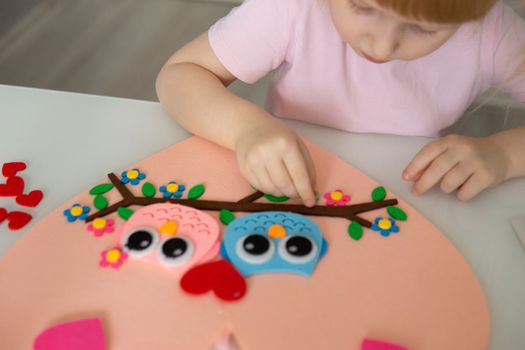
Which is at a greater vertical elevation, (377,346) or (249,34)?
(249,34)

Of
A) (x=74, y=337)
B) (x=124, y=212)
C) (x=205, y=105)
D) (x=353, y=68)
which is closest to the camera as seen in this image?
(x=74, y=337)

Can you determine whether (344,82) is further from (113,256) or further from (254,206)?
(113,256)

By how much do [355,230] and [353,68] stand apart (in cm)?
30

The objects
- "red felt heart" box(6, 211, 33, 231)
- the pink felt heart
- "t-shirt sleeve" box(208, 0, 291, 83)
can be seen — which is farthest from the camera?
"t-shirt sleeve" box(208, 0, 291, 83)

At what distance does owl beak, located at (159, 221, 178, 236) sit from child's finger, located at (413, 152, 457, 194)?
25 cm

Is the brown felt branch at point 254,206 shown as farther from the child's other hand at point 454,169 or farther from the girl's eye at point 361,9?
the girl's eye at point 361,9

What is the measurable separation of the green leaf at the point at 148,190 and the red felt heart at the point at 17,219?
0.34 ft

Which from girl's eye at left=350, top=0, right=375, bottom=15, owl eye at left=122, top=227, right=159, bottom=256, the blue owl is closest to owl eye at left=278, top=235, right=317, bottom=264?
the blue owl

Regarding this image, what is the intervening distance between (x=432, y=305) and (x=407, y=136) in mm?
258

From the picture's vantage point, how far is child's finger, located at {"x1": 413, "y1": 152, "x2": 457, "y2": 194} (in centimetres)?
55

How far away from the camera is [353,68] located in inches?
28.6

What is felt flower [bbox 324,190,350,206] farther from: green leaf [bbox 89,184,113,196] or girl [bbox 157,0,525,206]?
green leaf [bbox 89,184,113,196]

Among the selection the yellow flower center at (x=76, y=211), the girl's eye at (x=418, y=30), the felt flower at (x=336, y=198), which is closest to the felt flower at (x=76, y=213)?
the yellow flower center at (x=76, y=211)

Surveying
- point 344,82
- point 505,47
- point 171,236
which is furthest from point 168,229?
point 505,47
